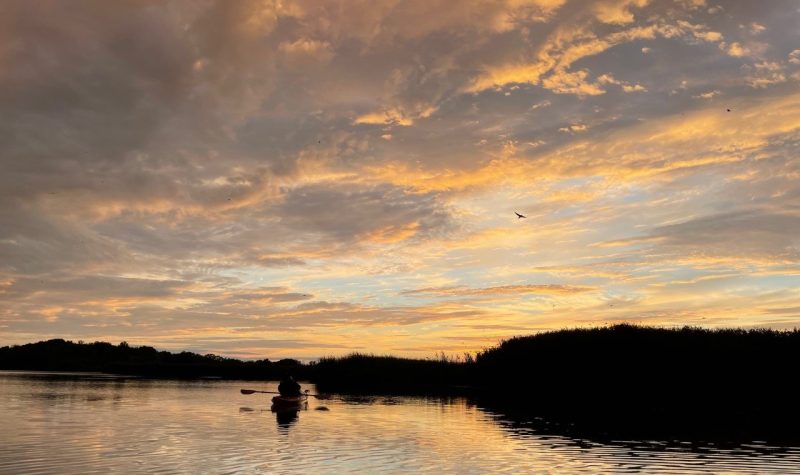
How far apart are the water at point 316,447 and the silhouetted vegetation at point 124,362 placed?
62.5 meters

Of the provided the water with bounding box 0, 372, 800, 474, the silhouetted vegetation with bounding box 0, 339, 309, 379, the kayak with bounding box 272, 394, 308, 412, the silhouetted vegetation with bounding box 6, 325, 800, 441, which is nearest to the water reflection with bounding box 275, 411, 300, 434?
the water with bounding box 0, 372, 800, 474

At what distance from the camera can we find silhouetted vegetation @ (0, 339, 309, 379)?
103688mm

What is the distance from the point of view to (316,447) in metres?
23.8

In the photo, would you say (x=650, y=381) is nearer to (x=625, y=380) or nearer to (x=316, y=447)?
(x=625, y=380)

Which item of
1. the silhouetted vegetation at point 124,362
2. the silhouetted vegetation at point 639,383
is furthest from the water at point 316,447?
the silhouetted vegetation at point 124,362

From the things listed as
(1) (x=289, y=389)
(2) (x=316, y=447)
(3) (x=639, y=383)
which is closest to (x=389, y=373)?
(3) (x=639, y=383)

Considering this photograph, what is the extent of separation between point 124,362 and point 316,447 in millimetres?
121862

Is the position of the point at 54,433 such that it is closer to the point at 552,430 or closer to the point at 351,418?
the point at 351,418

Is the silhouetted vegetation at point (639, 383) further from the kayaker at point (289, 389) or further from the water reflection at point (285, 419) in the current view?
the kayaker at point (289, 389)

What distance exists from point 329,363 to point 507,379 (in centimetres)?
2571

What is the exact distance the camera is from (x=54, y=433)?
25.7m

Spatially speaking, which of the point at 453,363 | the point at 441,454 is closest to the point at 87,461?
the point at 441,454

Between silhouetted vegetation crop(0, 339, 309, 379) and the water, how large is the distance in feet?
205

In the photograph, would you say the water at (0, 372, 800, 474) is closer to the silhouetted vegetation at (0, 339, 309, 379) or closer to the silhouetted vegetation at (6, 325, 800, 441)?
the silhouetted vegetation at (6, 325, 800, 441)
